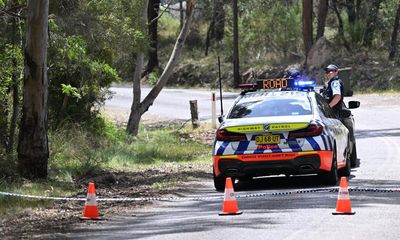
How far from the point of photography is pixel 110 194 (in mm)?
14203

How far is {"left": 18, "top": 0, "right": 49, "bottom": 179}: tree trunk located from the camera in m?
14.6

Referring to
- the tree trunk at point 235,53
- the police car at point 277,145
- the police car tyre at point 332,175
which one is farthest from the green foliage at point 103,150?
the tree trunk at point 235,53

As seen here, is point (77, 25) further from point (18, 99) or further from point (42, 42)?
point (42, 42)

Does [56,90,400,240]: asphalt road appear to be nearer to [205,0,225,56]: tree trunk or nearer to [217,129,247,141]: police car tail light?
[217,129,247,141]: police car tail light

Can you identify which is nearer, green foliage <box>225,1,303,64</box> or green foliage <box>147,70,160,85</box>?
green foliage <box>225,1,303,64</box>

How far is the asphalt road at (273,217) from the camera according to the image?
31.9ft

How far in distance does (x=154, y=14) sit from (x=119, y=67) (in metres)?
26.8

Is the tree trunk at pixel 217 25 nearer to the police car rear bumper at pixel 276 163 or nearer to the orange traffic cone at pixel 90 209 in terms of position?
the police car rear bumper at pixel 276 163

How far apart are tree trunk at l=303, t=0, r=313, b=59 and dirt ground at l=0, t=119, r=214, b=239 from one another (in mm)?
27841

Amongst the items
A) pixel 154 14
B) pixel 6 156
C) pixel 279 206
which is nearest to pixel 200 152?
pixel 6 156

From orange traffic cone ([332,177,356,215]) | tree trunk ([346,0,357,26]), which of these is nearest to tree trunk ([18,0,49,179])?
orange traffic cone ([332,177,356,215])

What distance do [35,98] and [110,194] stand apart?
2.01 metres

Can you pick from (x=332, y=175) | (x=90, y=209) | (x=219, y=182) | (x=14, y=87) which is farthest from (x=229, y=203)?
(x=14, y=87)

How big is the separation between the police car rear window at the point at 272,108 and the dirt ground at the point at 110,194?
1618mm
